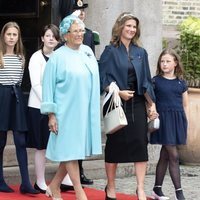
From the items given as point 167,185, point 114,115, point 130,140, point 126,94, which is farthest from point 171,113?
point 167,185

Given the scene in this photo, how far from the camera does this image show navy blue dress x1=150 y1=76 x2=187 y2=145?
7.88 m

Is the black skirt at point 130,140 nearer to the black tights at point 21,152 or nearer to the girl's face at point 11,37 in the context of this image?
the black tights at point 21,152

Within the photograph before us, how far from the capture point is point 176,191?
26.0 ft

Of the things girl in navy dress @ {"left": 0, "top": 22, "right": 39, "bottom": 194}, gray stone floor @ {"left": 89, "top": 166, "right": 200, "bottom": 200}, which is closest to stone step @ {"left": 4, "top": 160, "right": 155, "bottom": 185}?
gray stone floor @ {"left": 89, "top": 166, "right": 200, "bottom": 200}

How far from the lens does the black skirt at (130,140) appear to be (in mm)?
7492

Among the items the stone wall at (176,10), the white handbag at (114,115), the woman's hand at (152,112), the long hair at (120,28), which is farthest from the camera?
the stone wall at (176,10)

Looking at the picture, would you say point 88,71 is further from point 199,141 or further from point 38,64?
point 199,141

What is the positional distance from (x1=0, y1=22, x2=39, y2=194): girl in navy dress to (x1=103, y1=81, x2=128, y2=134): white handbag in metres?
1.00

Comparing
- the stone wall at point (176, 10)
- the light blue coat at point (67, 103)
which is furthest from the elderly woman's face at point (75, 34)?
the stone wall at point (176, 10)

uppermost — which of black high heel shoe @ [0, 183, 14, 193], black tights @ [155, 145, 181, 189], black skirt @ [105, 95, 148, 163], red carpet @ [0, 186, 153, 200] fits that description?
black skirt @ [105, 95, 148, 163]

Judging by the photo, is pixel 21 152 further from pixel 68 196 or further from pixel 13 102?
pixel 68 196

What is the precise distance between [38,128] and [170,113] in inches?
56.6

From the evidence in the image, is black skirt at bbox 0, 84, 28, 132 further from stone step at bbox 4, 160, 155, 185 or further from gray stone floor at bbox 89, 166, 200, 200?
gray stone floor at bbox 89, 166, 200, 200

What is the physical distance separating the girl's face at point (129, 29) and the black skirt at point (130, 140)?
0.62 meters
